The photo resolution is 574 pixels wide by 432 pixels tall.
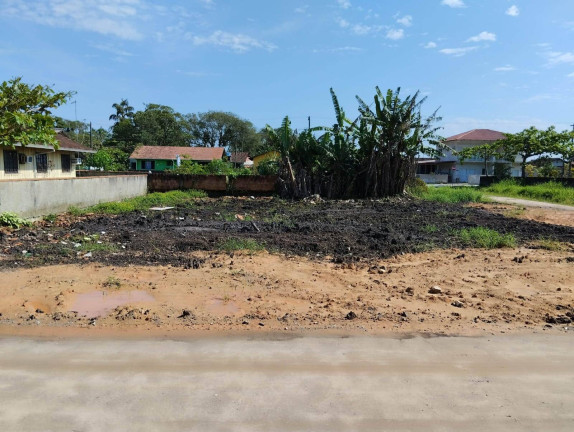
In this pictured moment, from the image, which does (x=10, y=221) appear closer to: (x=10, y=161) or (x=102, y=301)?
(x=102, y=301)

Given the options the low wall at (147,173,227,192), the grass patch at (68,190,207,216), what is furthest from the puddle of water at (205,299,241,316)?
the low wall at (147,173,227,192)

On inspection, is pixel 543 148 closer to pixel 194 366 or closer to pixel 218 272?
pixel 218 272

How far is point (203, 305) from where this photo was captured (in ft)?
18.7

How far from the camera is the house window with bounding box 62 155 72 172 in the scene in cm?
2859

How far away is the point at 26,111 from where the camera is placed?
1030cm

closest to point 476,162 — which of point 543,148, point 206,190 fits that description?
point 543,148

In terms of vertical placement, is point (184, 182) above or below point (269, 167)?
below

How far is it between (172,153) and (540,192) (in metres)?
41.8

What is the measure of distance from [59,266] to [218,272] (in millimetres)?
2751

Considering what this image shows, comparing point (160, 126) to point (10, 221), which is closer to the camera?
point (10, 221)

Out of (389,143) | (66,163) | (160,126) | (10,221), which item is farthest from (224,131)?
(10,221)

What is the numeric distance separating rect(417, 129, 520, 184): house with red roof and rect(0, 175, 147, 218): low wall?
4278cm

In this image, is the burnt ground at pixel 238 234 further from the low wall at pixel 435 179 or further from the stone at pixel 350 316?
the low wall at pixel 435 179

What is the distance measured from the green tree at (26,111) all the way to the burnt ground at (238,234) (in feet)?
7.63
